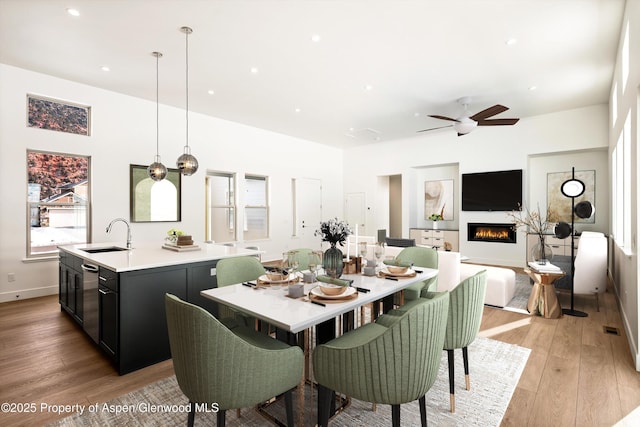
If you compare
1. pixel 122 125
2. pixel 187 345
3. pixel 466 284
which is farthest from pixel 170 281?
pixel 122 125

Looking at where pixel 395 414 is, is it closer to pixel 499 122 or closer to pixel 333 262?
pixel 333 262

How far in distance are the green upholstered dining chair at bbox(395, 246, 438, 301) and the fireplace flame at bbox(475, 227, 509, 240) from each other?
4.97 meters

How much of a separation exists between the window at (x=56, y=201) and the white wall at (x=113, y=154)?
118 millimetres

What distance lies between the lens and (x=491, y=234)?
7.25 m

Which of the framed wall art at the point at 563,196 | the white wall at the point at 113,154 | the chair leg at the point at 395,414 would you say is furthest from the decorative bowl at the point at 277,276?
the framed wall art at the point at 563,196

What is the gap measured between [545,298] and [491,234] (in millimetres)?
3681

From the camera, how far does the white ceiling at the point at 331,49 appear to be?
3.13 metres

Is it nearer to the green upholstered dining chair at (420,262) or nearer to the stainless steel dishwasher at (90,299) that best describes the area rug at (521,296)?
the green upholstered dining chair at (420,262)

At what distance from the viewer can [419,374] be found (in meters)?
1.46

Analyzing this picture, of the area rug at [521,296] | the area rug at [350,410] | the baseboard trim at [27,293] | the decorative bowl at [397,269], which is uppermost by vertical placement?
the decorative bowl at [397,269]

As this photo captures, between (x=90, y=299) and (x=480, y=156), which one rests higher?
(x=480, y=156)

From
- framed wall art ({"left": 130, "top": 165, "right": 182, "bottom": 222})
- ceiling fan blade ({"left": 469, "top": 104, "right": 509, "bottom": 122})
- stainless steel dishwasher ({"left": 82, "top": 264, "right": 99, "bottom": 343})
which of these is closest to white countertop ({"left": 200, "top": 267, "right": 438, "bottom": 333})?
stainless steel dishwasher ({"left": 82, "top": 264, "right": 99, "bottom": 343})

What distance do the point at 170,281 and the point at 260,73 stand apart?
3.19 metres

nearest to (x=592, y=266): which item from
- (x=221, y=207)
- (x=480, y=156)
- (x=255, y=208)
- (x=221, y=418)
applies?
(x=480, y=156)
